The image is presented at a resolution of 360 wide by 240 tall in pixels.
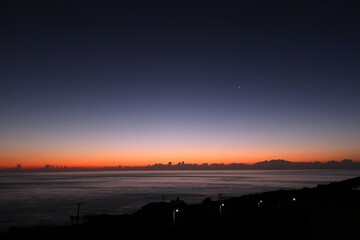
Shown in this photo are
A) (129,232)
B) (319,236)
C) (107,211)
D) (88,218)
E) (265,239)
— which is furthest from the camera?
(107,211)

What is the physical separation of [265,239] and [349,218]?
455 centimetres

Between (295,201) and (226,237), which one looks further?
(295,201)

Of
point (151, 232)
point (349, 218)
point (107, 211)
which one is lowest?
point (107, 211)

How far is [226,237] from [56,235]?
1537 centimetres

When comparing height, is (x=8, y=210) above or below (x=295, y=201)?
below

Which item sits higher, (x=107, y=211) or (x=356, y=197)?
(x=356, y=197)

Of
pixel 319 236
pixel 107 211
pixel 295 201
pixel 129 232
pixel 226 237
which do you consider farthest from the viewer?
pixel 107 211

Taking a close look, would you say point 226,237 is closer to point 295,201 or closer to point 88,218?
point 295,201

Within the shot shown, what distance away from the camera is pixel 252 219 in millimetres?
24297

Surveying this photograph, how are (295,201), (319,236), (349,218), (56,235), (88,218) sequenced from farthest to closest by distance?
(88,218)
(295,201)
(56,235)
(319,236)
(349,218)

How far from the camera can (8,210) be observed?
6247 centimetres

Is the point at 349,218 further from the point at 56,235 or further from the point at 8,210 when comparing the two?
the point at 8,210

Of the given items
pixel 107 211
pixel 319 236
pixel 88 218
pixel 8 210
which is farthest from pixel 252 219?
pixel 8 210

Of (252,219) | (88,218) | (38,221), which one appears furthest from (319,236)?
(38,221)
